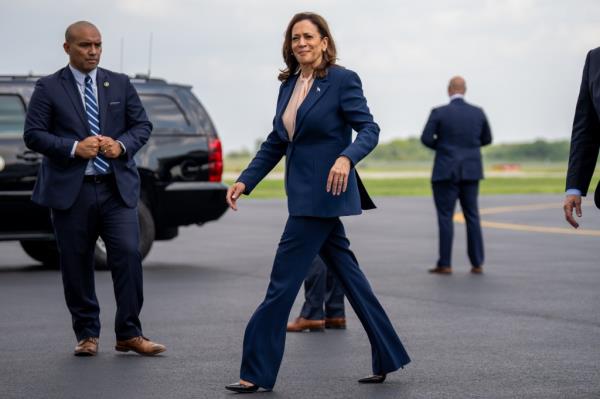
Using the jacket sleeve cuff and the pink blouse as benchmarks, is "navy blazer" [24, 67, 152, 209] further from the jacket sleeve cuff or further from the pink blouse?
the jacket sleeve cuff

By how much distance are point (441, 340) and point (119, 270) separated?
7.09ft

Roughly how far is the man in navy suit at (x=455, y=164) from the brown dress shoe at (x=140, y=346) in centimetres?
600

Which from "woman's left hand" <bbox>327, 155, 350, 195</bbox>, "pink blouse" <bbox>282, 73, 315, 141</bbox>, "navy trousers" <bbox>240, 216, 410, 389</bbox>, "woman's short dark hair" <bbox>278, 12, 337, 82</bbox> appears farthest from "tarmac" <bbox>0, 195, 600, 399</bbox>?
"woman's short dark hair" <bbox>278, 12, 337, 82</bbox>

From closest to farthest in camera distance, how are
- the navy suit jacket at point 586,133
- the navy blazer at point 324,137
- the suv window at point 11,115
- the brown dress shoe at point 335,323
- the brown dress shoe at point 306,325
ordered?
the navy suit jacket at point 586,133 < the navy blazer at point 324,137 < the brown dress shoe at point 306,325 < the brown dress shoe at point 335,323 < the suv window at point 11,115

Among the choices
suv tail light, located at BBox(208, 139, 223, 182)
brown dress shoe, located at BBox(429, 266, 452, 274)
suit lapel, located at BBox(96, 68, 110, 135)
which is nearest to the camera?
suit lapel, located at BBox(96, 68, 110, 135)

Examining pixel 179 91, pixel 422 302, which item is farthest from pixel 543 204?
pixel 422 302

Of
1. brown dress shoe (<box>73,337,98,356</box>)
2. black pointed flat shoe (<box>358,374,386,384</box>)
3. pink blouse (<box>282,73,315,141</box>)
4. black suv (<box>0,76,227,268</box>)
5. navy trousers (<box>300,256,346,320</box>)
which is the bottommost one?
brown dress shoe (<box>73,337,98,356</box>)

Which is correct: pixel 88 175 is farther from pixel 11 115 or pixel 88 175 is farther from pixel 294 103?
pixel 11 115

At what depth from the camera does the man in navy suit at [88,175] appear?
306 inches

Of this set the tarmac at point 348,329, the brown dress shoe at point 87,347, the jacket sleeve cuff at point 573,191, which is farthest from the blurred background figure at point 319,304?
the jacket sleeve cuff at point 573,191

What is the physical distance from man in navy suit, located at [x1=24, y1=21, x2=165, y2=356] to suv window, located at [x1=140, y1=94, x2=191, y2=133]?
5.29 meters

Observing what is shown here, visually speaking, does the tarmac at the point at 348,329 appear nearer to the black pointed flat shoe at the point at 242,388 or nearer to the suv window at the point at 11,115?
the black pointed flat shoe at the point at 242,388

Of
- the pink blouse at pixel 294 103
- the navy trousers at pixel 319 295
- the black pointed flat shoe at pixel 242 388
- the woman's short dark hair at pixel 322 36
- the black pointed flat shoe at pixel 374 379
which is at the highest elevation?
the woman's short dark hair at pixel 322 36

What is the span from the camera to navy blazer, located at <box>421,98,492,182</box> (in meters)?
13.5
